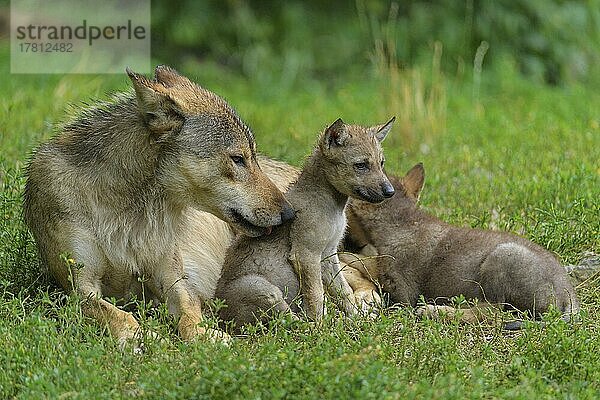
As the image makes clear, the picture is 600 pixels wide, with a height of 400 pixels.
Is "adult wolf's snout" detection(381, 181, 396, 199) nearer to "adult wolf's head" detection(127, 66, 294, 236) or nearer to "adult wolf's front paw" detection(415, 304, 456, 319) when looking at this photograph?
"adult wolf's head" detection(127, 66, 294, 236)

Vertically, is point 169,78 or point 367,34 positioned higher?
point 169,78

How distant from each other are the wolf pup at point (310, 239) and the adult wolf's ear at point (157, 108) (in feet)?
3.06

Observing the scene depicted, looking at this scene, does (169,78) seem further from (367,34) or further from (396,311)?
(367,34)

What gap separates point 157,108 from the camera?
6410 millimetres

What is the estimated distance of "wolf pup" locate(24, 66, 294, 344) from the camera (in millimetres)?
6445

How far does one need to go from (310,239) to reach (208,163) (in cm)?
81

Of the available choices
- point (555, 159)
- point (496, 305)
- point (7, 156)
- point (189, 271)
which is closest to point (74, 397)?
point (189, 271)

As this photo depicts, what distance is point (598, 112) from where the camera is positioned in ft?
40.7

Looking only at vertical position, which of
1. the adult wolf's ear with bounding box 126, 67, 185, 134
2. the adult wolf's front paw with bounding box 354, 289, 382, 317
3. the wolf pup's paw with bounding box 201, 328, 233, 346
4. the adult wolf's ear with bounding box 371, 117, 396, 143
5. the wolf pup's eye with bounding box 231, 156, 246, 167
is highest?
the adult wolf's ear with bounding box 126, 67, 185, 134

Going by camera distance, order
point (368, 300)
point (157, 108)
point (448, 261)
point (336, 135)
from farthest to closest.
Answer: point (368, 300) → point (448, 261) → point (336, 135) → point (157, 108)

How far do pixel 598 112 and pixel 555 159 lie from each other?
2499 millimetres

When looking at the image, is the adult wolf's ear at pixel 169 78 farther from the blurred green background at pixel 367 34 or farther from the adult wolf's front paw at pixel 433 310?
the blurred green background at pixel 367 34

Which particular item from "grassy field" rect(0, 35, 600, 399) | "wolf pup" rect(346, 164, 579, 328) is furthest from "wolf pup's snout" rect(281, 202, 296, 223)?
"wolf pup" rect(346, 164, 579, 328)

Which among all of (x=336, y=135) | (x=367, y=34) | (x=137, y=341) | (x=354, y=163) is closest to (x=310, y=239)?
(x=354, y=163)
